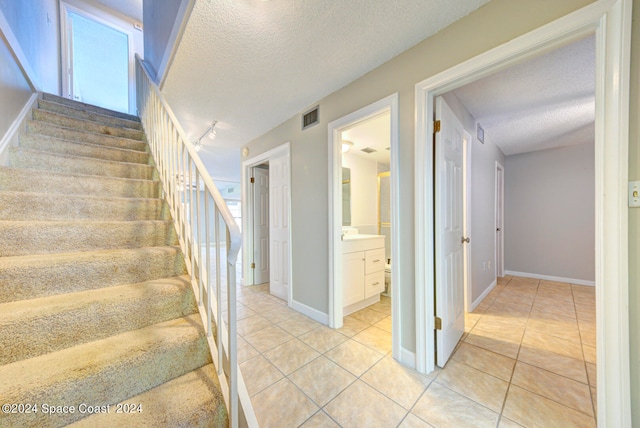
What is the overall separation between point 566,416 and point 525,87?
239cm

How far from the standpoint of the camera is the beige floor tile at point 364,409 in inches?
46.6

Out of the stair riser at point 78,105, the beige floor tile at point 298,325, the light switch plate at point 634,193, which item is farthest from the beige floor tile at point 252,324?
the stair riser at point 78,105

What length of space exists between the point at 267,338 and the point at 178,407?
1144 mm

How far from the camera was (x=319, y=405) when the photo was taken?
129 centimetres

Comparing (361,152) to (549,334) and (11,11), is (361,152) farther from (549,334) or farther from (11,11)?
(11,11)

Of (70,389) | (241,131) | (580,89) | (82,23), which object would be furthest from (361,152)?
(82,23)

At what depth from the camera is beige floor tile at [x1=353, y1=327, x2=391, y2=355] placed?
6.04 feet

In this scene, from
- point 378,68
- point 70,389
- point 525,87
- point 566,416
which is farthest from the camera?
point 525,87

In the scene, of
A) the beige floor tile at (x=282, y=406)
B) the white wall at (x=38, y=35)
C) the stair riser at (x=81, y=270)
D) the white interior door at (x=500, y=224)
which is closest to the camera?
the stair riser at (x=81, y=270)

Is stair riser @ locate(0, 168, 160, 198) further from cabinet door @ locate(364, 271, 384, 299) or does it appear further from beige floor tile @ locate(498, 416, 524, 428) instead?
beige floor tile @ locate(498, 416, 524, 428)

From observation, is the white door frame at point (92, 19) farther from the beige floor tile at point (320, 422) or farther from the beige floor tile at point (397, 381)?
the beige floor tile at point (397, 381)

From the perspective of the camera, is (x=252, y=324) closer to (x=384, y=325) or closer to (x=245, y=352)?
(x=245, y=352)

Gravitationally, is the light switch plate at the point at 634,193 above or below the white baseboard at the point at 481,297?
above

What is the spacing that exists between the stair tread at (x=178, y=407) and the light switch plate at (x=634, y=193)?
1.86 metres
